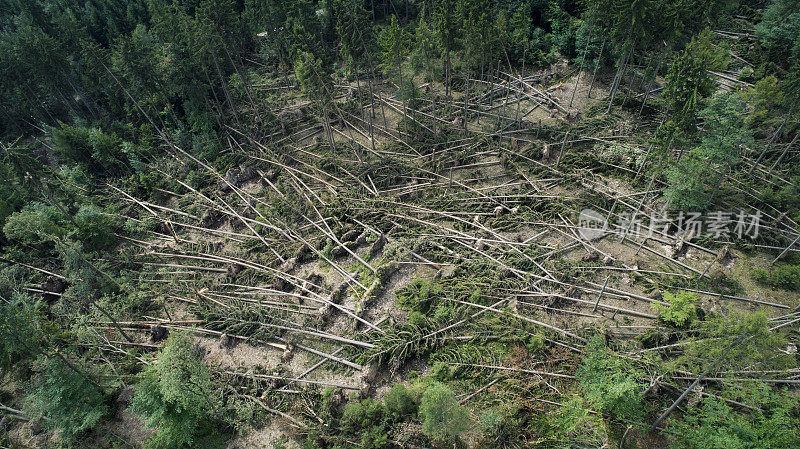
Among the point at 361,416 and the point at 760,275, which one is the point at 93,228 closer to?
the point at 361,416

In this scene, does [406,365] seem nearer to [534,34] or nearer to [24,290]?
[24,290]

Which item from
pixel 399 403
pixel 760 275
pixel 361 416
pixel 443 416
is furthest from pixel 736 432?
pixel 361 416

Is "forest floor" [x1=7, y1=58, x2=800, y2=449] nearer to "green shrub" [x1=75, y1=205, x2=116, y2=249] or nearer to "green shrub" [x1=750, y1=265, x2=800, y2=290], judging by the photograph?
"green shrub" [x1=750, y1=265, x2=800, y2=290]

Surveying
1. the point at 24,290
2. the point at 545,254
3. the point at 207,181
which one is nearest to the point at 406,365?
the point at 545,254

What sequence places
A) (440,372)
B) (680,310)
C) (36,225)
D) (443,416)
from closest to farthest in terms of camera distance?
(443,416)
(680,310)
(440,372)
(36,225)

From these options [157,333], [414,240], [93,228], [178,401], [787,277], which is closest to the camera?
[178,401]

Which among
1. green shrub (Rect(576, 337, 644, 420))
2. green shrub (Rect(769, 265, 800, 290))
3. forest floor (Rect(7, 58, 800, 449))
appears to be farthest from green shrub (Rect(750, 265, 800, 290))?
green shrub (Rect(576, 337, 644, 420))

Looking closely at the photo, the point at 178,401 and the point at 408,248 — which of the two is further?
the point at 408,248
